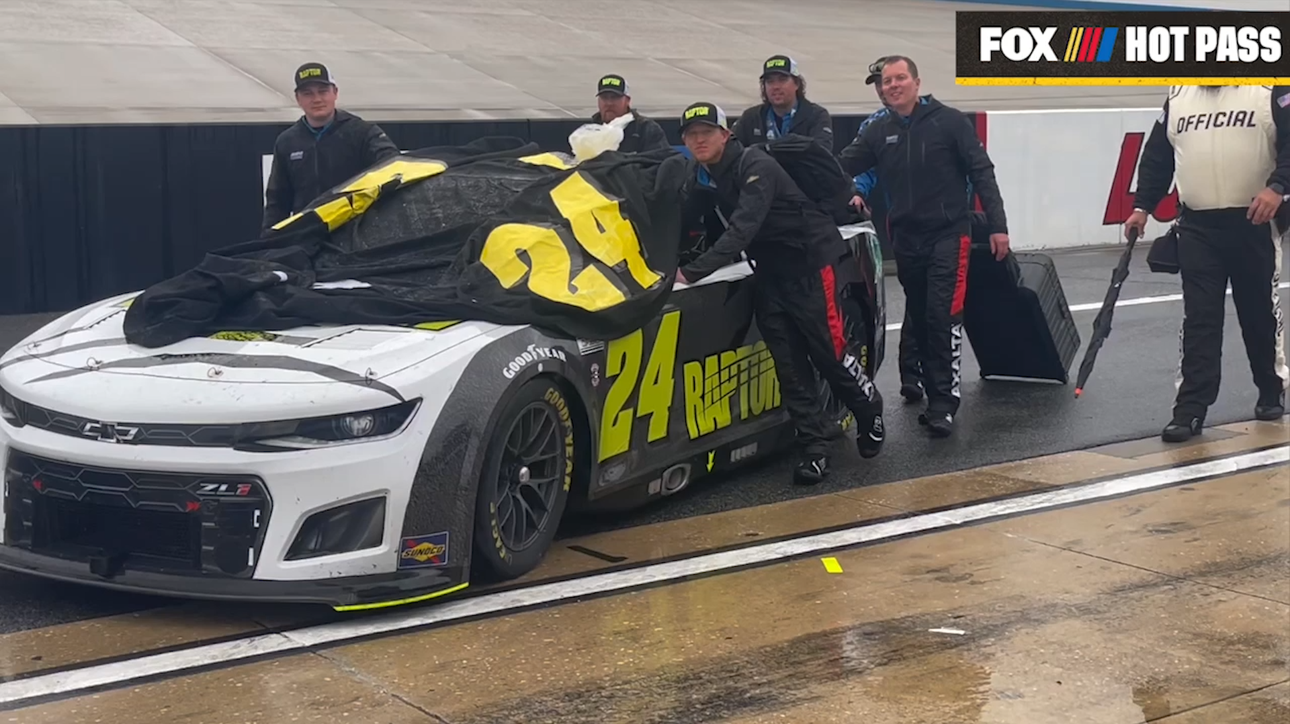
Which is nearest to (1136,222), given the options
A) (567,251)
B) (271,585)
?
(567,251)

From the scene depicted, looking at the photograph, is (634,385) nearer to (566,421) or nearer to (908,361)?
(566,421)

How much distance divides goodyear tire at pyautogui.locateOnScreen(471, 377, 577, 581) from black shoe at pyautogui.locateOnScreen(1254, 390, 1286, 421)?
4.39 metres

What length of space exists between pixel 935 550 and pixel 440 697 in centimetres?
225

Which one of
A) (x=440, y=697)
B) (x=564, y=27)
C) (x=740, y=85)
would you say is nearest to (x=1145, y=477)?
(x=440, y=697)

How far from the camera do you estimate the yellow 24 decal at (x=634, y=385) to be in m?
5.56

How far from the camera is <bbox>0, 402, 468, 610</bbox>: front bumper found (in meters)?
4.46

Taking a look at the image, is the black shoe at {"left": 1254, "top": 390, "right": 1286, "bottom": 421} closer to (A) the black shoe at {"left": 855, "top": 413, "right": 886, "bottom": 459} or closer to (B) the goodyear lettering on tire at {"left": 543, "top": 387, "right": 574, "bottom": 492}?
(A) the black shoe at {"left": 855, "top": 413, "right": 886, "bottom": 459}

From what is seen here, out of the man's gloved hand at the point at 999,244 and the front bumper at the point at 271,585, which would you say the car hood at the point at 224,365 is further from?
the man's gloved hand at the point at 999,244

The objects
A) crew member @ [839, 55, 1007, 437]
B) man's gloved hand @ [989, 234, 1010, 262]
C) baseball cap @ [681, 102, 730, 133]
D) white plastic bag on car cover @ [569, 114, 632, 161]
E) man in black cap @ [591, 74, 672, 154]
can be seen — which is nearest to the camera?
baseball cap @ [681, 102, 730, 133]

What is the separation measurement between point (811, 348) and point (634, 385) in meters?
1.17

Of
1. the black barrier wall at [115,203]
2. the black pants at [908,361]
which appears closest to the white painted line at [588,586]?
the black pants at [908,361]

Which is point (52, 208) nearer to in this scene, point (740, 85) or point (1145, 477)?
point (1145, 477)

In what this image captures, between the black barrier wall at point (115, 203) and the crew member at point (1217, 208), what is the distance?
6.66m

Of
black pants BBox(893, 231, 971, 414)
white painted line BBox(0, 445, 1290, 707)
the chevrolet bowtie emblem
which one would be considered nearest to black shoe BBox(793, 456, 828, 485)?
white painted line BBox(0, 445, 1290, 707)
